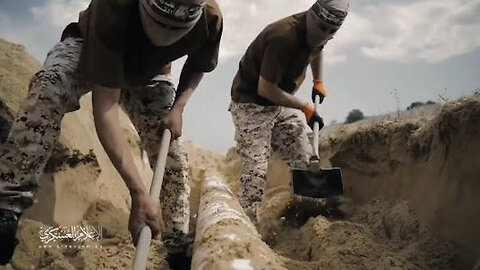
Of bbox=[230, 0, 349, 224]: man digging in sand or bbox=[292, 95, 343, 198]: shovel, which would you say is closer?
bbox=[230, 0, 349, 224]: man digging in sand

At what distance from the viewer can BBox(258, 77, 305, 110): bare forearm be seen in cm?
389

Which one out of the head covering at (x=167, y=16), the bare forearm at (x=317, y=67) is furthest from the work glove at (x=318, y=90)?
the head covering at (x=167, y=16)

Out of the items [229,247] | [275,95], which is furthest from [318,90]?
[229,247]

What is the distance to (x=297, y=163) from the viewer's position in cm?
423

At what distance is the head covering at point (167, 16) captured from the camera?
2.13m

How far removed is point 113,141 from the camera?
2164 millimetres

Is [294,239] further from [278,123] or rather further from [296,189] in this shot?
[278,123]

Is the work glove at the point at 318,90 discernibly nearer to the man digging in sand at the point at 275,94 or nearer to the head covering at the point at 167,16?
the man digging in sand at the point at 275,94

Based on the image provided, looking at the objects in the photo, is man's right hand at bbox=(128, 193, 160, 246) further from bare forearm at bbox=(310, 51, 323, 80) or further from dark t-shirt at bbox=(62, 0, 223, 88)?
bare forearm at bbox=(310, 51, 323, 80)

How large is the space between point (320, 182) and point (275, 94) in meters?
0.93

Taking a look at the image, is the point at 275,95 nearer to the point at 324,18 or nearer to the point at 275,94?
the point at 275,94

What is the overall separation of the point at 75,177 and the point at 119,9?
2013 millimetres

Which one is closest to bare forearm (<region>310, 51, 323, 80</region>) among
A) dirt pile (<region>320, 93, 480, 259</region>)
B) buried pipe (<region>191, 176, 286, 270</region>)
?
dirt pile (<region>320, 93, 480, 259</region>)

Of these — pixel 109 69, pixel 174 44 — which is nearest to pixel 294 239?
pixel 174 44
